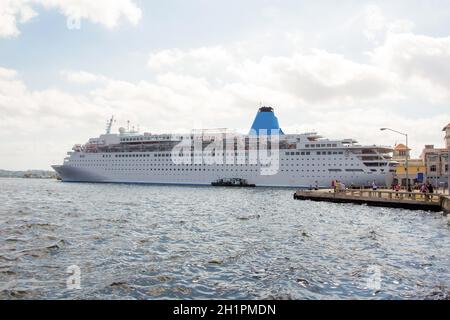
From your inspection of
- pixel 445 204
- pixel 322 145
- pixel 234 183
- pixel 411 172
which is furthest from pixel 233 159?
pixel 445 204

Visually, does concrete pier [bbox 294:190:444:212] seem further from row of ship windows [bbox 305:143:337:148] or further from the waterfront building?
the waterfront building

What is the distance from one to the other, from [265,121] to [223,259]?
71709 millimetres

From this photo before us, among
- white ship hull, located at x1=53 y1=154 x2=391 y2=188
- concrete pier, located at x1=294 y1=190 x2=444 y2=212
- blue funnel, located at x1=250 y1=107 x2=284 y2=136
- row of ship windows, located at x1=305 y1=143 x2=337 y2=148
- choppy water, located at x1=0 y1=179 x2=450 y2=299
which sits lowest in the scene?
choppy water, located at x1=0 y1=179 x2=450 y2=299

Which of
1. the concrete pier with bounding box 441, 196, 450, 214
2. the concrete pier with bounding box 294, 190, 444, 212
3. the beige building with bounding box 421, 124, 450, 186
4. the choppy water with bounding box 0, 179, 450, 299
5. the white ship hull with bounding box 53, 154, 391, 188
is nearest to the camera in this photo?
the choppy water with bounding box 0, 179, 450, 299

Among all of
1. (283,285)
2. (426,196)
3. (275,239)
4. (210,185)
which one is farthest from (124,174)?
(283,285)

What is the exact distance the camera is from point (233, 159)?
75.3m

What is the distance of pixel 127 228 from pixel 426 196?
80.0 feet

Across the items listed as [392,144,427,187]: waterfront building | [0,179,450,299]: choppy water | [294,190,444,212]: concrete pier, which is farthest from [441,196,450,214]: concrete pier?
[392,144,427,187]: waterfront building

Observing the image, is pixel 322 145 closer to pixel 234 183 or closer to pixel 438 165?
pixel 234 183

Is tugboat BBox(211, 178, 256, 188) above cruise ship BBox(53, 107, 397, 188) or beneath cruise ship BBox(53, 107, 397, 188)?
beneath

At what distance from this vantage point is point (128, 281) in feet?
31.1

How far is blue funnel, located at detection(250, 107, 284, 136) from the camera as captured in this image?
8100cm

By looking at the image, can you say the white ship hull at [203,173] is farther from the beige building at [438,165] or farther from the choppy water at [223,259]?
the choppy water at [223,259]

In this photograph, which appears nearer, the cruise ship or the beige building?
the cruise ship
